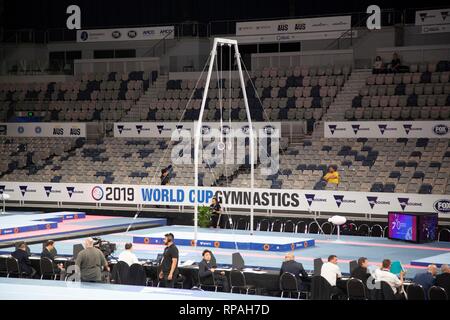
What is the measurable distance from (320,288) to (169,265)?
11.2 ft

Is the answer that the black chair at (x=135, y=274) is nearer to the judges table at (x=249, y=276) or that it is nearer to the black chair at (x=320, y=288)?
the judges table at (x=249, y=276)

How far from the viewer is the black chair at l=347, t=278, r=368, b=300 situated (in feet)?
54.4

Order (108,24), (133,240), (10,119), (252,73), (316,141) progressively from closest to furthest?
(133,240) < (316,141) < (252,73) < (10,119) < (108,24)

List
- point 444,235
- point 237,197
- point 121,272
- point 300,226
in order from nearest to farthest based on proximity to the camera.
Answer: point 121,272, point 444,235, point 300,226, point 237,197

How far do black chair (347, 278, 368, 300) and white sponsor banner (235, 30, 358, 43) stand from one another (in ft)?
77.2

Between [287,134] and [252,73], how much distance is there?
515 cm

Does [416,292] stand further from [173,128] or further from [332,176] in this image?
[173,128]

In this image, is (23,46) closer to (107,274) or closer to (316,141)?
(316,141)

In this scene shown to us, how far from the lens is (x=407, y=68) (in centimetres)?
3612

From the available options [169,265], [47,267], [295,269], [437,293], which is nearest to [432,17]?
[295,269]

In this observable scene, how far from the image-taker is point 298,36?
4012cm

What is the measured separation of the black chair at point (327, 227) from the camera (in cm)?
2812

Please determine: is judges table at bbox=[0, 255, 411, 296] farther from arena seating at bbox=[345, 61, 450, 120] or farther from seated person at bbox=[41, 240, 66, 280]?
arena seating at bbox=[345, 61, 450, 120]
